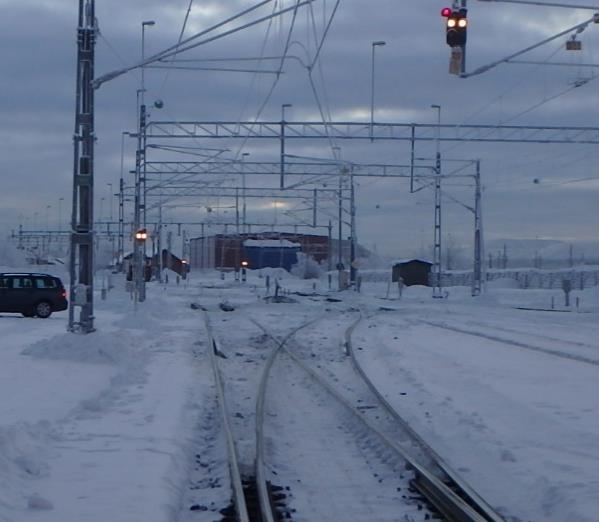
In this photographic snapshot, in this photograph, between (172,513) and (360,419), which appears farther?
(360,419)

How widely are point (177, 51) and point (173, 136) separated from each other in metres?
27.2

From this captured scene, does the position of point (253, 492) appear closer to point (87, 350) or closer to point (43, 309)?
point (87, 350)

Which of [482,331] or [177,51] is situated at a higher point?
[177,51]

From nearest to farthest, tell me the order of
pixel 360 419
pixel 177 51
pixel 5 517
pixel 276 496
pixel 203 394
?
pixel 5 517, pixel 276 496, pixel 360 419, pixel 203 394, pixel 177 51

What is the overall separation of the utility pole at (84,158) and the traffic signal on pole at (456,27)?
891 centimetres

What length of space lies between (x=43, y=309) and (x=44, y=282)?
995 millimetres

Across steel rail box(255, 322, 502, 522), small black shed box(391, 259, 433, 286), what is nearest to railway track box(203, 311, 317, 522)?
steel rail box(255, 322, 502, 522)

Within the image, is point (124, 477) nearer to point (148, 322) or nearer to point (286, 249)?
point (148, 322)

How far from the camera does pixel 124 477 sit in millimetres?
10477

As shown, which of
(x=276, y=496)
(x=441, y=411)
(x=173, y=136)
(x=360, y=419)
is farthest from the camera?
(x=173, y=136)

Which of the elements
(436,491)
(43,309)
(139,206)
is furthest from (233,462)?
(139,206)

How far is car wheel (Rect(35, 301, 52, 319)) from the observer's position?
39969mm

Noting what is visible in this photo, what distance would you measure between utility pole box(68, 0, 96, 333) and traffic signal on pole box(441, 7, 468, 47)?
8.91 meters

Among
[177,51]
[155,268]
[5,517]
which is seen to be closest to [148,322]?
[177,51]
